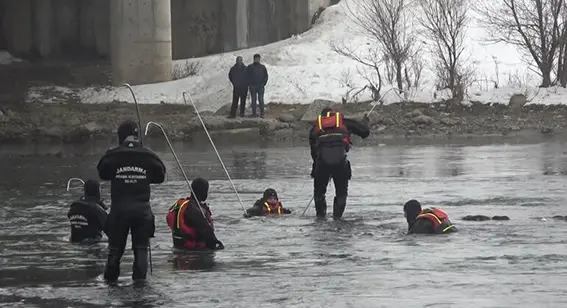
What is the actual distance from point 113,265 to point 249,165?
1558 cm

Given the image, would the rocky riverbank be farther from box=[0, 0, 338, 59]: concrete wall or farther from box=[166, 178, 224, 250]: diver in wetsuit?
box=[166, 178, 224, 250]: diver in wetsuit

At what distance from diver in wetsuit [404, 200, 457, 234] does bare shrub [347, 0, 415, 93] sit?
961 inches

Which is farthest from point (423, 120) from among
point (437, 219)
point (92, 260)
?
point (92, 260)

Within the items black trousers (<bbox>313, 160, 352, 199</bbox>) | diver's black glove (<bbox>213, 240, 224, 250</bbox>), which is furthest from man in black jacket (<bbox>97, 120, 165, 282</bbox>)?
black trousers (<bbox>313, 160, 352, 199</bbox>)

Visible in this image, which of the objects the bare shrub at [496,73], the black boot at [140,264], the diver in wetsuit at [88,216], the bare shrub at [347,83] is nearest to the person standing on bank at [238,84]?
the bare shrub at [347,83]

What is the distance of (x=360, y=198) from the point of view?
2147 cm

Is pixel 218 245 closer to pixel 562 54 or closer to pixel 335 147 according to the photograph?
pixel 335 147

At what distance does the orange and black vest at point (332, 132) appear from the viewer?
59.7 ft

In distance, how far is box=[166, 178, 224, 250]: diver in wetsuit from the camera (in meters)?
14.7

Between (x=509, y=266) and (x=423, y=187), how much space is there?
9.32 metres

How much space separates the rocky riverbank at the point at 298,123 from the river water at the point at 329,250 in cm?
893

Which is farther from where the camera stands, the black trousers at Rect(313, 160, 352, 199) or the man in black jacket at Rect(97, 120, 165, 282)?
the black trousers at Rect(313, 160, 352, 199)

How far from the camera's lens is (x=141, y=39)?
144ft

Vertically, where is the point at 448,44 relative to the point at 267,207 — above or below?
above
